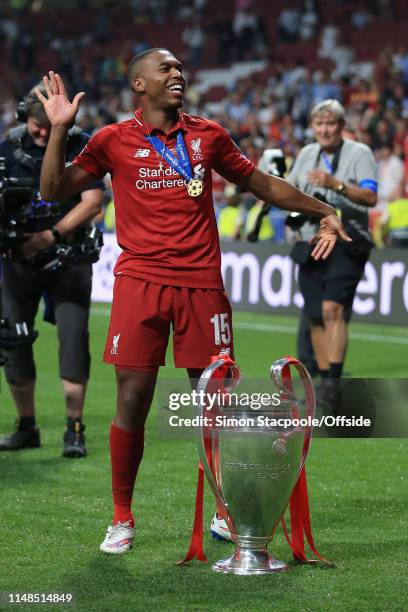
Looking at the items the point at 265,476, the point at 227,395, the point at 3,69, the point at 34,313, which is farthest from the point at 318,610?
the point at 3,69

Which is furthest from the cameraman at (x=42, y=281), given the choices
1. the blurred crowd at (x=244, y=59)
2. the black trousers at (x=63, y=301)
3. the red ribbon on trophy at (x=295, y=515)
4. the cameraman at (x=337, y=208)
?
the blurred crowd at (x=244, y=59)

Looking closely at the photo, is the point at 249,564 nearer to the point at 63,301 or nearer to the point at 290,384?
the point at 290,384

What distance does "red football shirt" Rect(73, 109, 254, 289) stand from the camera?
17.3 feet

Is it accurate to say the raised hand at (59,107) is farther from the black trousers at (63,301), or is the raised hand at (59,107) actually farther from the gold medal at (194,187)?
the black trousers at (63,301)

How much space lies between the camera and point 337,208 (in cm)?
909

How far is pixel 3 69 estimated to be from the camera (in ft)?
125

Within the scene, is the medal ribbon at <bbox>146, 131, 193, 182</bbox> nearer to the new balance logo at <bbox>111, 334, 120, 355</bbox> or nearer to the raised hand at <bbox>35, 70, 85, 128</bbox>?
the raised hand at <bbox>35, 70, 85, 128</bbox>

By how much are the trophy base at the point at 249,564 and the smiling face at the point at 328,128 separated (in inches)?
180

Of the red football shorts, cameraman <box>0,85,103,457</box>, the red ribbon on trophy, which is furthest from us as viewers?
cameraman <box>0,85,103,457</box>

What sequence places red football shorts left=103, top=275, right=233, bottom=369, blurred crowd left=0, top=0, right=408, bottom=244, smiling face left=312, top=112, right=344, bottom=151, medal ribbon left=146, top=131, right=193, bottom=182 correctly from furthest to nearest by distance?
blurred crowd left=0, top=0, right=408, bottom=244
smiling face left=312, top=112, right=344, bottom=151
red football shorts left=103, top=275, right=233, bottom=369
medal ribbon left=146, top=131, right=193, bottom=182

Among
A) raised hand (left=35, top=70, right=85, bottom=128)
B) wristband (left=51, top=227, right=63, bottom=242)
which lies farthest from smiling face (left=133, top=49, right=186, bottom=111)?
wristband (left=51, top=227, right=63, bottom=242)

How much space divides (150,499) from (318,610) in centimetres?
209

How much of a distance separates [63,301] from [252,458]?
2800mm

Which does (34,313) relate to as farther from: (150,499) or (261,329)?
(261,329)
